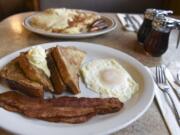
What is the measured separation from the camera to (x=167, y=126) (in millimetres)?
721

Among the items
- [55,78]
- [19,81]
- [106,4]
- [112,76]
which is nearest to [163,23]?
[112,76]

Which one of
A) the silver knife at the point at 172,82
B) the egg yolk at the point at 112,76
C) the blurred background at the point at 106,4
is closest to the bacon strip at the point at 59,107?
the egg yolk at the point at 112,76

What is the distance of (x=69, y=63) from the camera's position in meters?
0.91

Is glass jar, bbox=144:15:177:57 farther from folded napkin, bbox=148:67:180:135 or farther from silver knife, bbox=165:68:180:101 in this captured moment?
folded napkin, bbox=148:67:180:135

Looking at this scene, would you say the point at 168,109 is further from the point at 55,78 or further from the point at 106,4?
the point at 106,4

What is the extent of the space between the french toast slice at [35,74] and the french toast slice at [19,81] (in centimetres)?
1

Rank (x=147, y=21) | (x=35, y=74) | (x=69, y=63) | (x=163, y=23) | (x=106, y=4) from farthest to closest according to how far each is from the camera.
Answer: (x=106, y=4)
(x=147, y=21)
(x=163, y=23)
(x=69, y=63)
(x=35, y=74)

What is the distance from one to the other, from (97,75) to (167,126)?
0.31m

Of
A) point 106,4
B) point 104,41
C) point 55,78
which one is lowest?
point 106,4

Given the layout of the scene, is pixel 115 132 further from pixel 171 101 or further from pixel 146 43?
pixel 146 43

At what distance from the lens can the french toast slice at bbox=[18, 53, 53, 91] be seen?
79 centimetres

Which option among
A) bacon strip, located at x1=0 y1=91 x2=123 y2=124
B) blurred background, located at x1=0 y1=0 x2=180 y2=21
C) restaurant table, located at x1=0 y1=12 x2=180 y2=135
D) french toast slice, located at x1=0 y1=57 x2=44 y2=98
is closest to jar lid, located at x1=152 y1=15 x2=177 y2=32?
restaurant table, located at x1=0 y1=12 x2=180 y2=135

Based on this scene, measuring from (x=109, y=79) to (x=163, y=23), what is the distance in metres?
0.36

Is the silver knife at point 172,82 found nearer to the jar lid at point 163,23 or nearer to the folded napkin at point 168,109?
the folded napkin at point 168,109
